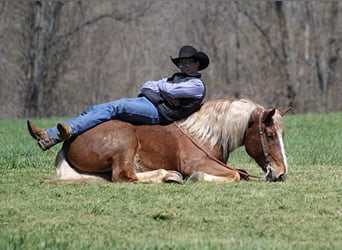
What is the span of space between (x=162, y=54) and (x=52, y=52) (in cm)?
426

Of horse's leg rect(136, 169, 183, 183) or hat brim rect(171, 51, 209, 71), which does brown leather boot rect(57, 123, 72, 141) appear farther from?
hat brim rect(171, 51, 209, 71)

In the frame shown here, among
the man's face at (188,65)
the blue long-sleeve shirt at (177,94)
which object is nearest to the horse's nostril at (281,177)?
the blue long-sleeve shirt at (177,94)

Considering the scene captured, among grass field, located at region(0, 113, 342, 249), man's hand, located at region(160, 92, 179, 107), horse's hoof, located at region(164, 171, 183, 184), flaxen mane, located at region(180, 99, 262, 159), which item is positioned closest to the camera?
grass field, located at region(0, 113, 342, 249)

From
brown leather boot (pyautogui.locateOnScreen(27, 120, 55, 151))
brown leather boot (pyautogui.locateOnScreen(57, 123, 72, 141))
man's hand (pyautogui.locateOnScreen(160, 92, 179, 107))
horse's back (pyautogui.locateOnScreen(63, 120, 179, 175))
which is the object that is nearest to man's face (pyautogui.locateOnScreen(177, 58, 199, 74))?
man's hand (pyautogui.locateOnScreen(160, 92, 179, 107))

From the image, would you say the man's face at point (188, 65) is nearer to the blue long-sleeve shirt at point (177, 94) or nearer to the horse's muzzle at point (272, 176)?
the blue long-sleeve shirt at point (177, 94)

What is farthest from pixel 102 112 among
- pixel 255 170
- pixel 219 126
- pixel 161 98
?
pixel 255 170

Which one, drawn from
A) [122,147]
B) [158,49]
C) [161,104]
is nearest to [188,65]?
[161,104]

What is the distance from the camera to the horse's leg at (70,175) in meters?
9.28

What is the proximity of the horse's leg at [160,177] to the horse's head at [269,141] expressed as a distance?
92 centimetres

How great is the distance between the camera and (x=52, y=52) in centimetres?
3419

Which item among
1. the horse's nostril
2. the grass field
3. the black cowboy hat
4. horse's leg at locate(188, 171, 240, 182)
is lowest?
the horse's nostril

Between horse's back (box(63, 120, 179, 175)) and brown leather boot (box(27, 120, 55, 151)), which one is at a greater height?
brown leather boot (box(27, 120, 55, 151))

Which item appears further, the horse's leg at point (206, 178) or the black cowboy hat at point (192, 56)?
the black cowboy hat at point (192, 56)

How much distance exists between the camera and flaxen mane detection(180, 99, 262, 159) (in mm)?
9445
